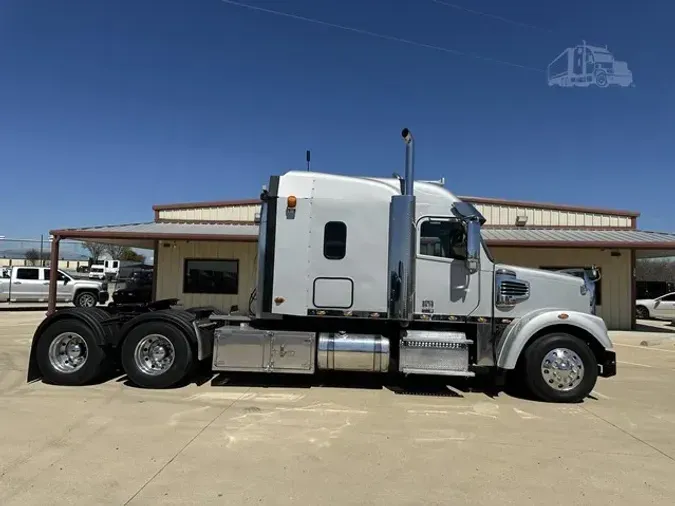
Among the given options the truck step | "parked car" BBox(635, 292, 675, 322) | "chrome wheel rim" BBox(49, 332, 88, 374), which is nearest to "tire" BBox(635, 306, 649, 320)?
"parked car" BBox(635, 292, 675, 322)

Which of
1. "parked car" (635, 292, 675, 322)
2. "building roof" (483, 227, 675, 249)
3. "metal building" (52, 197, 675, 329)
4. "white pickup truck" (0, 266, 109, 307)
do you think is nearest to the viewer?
"building roof" (483, 227, 675, 249)

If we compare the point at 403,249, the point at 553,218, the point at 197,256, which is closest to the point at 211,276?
the point at 197,256

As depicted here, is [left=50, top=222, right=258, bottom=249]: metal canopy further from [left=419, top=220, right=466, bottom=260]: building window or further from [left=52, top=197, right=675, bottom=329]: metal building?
[left=419, top=220, right=466, bottom=260]: building window

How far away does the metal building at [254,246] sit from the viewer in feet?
51.8

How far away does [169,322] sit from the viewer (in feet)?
22.5

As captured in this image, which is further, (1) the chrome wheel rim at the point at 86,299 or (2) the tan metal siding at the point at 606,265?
(1) the chrome wheel rim at the point at 86,299

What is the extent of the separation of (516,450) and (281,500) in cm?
241

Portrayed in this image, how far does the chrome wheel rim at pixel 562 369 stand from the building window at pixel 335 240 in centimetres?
307

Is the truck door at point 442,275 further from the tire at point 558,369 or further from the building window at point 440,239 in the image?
the tire at point 558,369

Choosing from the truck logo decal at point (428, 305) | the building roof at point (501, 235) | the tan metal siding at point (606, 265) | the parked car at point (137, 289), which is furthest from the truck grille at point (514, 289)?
the parked car at point (137, 289)

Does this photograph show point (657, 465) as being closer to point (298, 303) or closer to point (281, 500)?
point (281, 500)

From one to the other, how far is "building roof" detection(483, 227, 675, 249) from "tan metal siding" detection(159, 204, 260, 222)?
9.03 m

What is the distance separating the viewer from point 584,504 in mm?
3586

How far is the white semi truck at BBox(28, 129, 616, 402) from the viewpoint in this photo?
6562 mm
